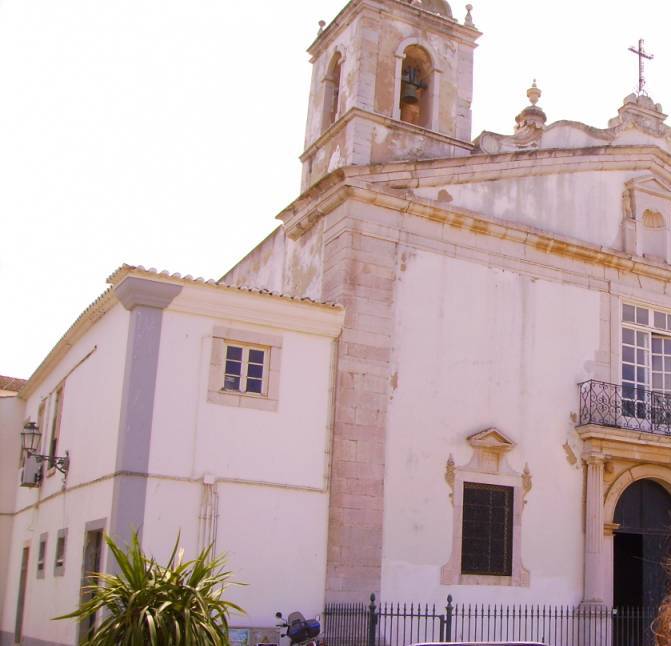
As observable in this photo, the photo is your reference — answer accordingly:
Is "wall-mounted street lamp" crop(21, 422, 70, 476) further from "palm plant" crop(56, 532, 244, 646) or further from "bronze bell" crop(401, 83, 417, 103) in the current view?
"bronze bell" crop(401, 83, 417, 103)

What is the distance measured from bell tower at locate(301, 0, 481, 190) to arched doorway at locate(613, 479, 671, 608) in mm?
6539

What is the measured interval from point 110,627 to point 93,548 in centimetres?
485

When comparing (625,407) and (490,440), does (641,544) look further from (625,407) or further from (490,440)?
(490,440)

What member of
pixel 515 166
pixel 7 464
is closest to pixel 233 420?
pixel 515 166

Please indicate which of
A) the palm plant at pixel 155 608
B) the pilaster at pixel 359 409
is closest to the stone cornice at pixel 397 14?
the pilaster at pixel 359 409

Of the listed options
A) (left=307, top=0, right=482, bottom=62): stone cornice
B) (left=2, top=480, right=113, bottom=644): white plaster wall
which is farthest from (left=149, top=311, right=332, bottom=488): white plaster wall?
(left=307, top=0, right=482, bottom=62): stone cornice

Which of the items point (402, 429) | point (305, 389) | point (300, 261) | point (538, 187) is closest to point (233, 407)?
point (305, 389)

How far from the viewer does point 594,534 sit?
16.3 metres

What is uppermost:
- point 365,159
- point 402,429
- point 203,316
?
point 365,159

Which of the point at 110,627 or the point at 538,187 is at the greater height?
the point at 538,187

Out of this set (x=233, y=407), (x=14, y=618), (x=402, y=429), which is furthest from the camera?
(x=14, y=618)

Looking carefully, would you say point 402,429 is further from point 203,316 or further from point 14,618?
point 14,618

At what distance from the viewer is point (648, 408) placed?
17.5 meters

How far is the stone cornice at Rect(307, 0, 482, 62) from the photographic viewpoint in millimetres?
17359
